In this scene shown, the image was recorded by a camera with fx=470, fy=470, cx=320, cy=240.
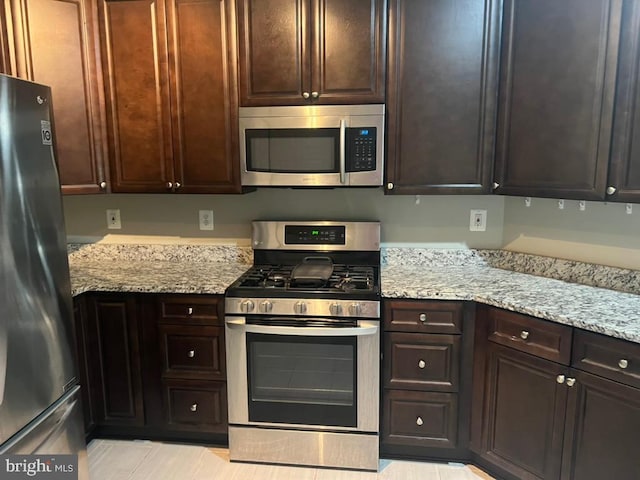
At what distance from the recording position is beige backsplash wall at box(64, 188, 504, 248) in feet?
8.56

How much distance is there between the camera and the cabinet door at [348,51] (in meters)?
2.17

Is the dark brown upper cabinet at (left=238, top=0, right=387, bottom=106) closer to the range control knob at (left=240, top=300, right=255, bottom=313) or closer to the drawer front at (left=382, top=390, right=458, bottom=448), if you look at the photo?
the range control knob at (left=240, top=300, right=255, bottom=313)

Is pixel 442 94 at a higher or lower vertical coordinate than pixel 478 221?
higher

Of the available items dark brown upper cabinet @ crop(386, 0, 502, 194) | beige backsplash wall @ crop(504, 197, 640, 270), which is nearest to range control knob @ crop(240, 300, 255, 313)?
dark brown upper cabinet @ crop(386, 0, 502, 194)

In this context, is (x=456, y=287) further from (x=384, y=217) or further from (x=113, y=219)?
(x=113, y=219)

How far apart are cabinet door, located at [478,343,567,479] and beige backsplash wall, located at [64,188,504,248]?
787 mm

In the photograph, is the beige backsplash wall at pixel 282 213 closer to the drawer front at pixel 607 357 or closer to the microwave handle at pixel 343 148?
Answer: the microwave handle at pixel 343 148

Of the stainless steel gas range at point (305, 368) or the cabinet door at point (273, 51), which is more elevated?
the cabinet door at point (273, 51)

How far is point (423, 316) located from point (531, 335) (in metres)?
0.45

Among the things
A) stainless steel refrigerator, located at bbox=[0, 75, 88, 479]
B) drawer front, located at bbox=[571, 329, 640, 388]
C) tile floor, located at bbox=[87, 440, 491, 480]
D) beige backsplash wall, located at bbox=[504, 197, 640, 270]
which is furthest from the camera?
tile floor, located at bbox=[87, 440, 491, 480]

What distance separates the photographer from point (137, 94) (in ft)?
7.77

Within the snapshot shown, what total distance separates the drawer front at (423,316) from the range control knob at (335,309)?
8.6 inches

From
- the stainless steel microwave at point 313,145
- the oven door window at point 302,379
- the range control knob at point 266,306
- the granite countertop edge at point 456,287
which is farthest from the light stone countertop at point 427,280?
the stainless steel microwave at point 313,145

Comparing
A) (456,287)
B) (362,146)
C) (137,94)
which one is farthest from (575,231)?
(137,94)
